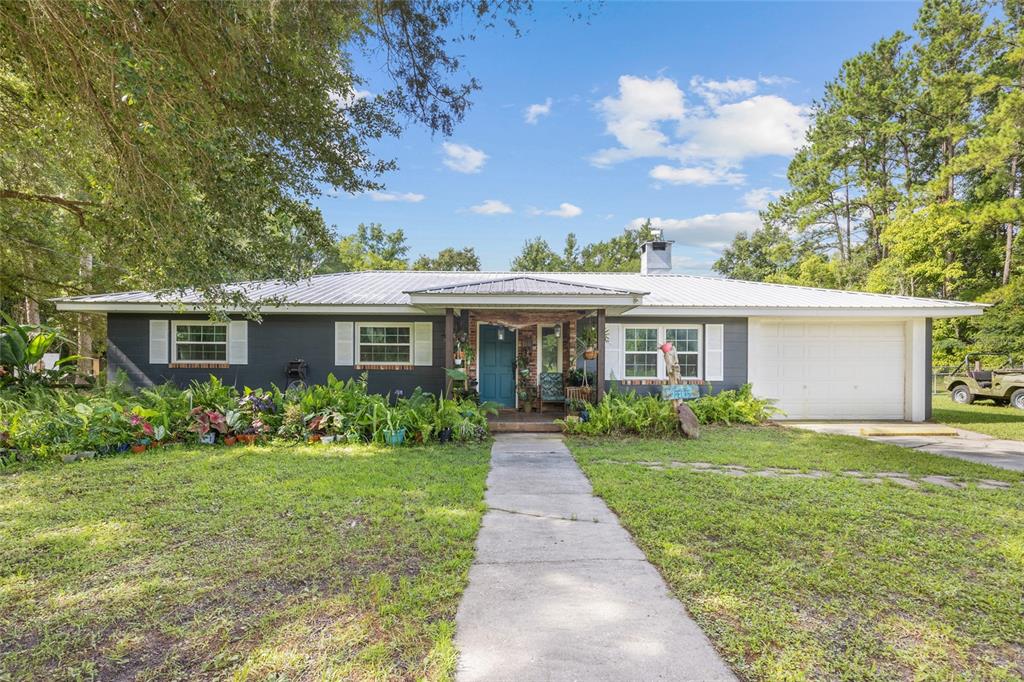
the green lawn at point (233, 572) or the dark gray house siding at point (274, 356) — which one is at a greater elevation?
the dark gray house siding at point (274, 356)

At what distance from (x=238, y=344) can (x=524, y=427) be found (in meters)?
6.55

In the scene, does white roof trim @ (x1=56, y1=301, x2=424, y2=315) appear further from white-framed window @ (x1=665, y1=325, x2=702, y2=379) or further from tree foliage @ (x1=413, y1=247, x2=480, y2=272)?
tree foliage @ (x1=413, y1=247, x2=480, y2=272)

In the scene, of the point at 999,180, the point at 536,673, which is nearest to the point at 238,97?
the point at 536,673

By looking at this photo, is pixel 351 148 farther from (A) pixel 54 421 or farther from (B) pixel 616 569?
(A) pixel 54 421

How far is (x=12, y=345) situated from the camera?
806 centimetres

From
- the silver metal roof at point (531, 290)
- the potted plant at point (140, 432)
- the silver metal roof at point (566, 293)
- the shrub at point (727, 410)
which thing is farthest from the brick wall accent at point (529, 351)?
the potted plant at point (140, 432)

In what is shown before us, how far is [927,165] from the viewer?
22.5 metres

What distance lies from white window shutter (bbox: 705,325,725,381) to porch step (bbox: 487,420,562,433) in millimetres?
4079

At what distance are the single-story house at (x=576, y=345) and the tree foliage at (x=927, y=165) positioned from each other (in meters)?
9.58

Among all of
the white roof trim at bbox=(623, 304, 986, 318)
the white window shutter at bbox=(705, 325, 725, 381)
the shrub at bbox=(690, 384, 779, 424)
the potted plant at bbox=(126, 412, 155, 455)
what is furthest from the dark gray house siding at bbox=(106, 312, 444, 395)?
the white window shutter at bbox=(705, 325, 725, 381)

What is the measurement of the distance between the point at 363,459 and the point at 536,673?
14.8 feet

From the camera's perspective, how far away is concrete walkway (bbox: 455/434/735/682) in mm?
2082

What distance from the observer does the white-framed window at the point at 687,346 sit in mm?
10289

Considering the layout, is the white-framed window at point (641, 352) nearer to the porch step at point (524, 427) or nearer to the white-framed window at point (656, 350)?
the white-framed window at point (656, 350)
